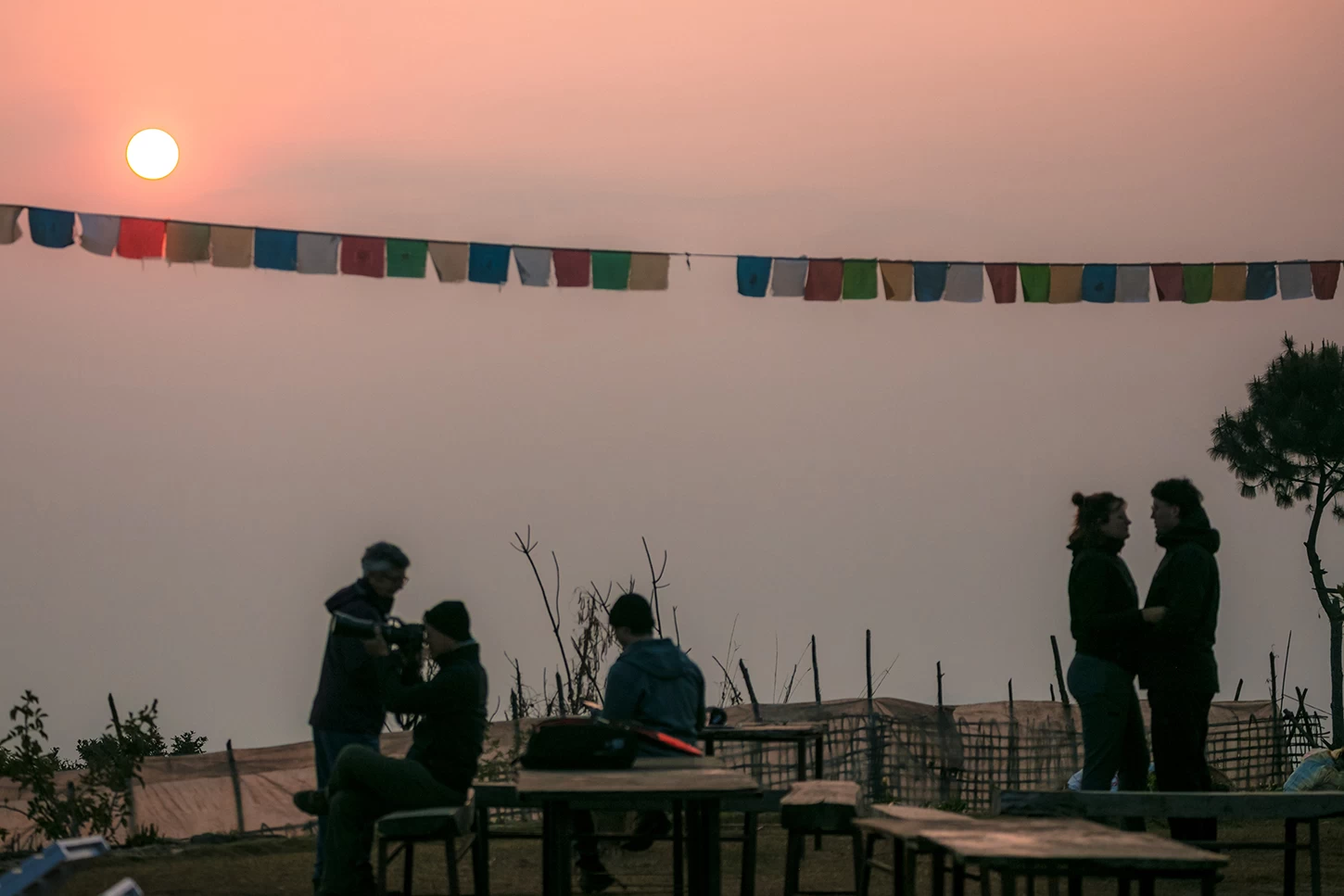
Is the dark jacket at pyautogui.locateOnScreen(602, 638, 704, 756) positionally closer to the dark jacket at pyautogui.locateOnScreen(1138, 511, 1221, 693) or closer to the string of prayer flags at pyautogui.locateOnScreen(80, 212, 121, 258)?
the dark jacket at pyautogui.locateOnScreen(1138, 511, 1221, 693)

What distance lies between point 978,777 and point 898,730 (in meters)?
0.72

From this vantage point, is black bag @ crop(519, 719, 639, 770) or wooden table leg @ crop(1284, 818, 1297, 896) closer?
black bag @ crop(519, 719, 639, 770)

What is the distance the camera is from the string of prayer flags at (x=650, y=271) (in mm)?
10734

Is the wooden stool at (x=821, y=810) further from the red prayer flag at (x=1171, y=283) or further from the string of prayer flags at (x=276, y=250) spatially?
the red prayer flag at (x=1171, y=283)

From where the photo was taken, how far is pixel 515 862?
26.1ft

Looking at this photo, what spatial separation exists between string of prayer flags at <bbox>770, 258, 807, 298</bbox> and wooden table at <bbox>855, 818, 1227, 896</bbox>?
22.4 ft

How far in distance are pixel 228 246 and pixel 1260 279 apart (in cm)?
706

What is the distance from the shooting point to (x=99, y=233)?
9930mm

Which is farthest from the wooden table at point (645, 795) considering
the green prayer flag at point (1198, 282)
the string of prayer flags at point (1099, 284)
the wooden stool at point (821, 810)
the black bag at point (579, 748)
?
the green prayer flag at point (1198, 282)

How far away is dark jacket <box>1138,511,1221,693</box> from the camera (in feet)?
20.5

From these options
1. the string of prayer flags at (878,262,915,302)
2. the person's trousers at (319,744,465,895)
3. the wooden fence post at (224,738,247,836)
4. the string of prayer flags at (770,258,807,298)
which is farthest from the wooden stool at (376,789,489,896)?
the string of prayer flags at (878,262,915,302)

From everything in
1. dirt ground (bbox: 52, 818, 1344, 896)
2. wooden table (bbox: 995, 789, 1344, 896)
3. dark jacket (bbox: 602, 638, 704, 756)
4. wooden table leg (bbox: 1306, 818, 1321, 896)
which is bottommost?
dirt ground (bbox: 52, 818, 1344, 896)

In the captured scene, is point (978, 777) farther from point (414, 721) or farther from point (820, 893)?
point (414, 721)

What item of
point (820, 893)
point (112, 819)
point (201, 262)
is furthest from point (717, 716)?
point (201, 262)
